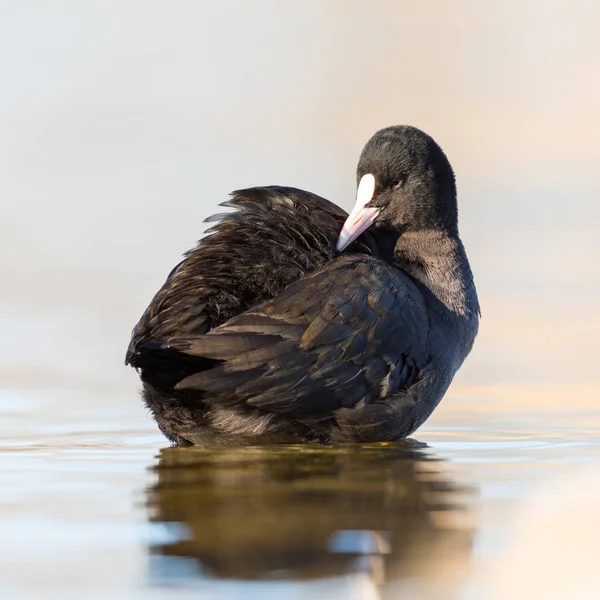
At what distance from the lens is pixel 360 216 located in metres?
5.98

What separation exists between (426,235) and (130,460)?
6.35 ft

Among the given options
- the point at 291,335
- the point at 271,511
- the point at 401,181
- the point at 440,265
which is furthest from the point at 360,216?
the point at 271,511

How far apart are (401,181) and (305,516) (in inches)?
107

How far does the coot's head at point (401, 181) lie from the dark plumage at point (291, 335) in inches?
8.4

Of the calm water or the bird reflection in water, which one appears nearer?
the calm water

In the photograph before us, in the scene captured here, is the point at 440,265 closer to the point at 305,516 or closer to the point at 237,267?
the point at 237,267

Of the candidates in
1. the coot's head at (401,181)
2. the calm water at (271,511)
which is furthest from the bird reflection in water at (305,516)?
the coot's head at (401,181)

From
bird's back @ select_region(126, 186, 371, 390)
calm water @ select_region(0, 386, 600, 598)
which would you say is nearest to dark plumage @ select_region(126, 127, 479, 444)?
bird's back @ select_region(126, 186, 371, 390)

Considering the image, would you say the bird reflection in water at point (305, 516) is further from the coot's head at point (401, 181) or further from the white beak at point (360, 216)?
the coot's head at point (401, 181)

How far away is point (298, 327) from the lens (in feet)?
16.8

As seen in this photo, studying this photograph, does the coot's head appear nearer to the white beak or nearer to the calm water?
the white beak

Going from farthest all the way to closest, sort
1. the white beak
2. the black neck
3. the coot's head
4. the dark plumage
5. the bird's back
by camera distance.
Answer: the coot's head < the black neck < the white beak < the bird's back < the dark plumage

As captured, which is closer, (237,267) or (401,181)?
(237,267)

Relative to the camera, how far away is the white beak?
18.7ft
